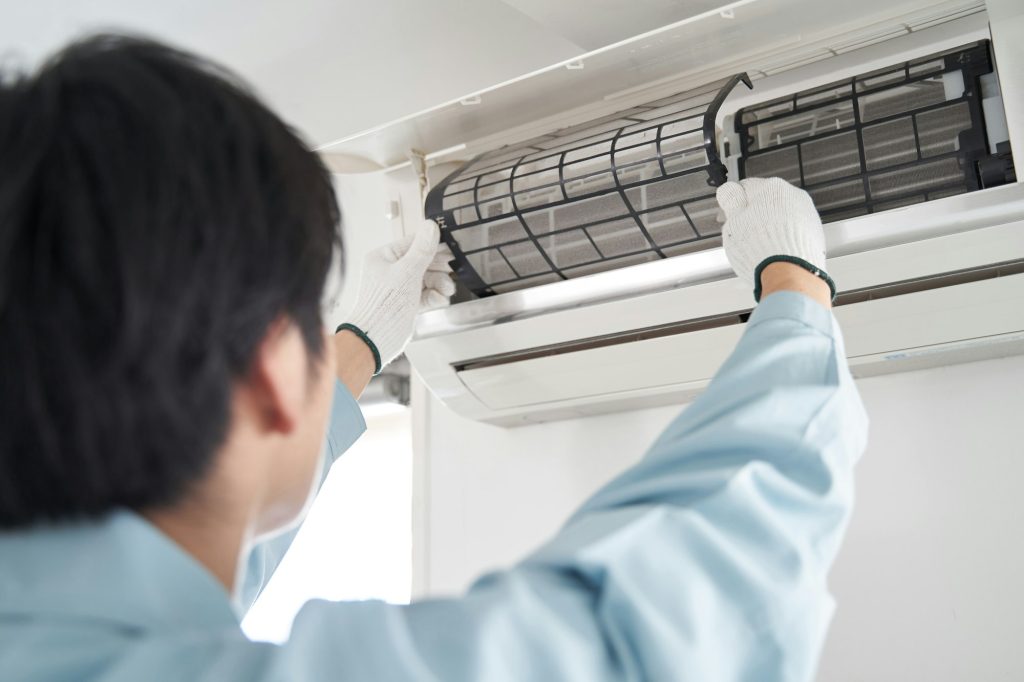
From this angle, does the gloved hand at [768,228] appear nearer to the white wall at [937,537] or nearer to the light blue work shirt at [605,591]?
the light blue work shirt at [605,591]

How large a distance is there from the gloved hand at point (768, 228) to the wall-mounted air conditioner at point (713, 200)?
0.07m

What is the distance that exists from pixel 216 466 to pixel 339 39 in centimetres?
110

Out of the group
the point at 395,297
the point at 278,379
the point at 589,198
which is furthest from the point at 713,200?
the point at 278,379

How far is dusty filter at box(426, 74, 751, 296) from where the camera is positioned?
1075mm

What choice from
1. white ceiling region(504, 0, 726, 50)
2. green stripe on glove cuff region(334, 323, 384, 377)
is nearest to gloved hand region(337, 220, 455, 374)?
green stripe on glove cuff region(334, 323, 384, 377)

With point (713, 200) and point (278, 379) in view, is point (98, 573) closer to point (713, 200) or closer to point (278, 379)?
point (278, 379)

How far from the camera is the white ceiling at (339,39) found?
1.42 m

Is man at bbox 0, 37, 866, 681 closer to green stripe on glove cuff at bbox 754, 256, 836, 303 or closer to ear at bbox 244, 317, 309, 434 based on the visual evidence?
ear at bbox 244, 317, 309, 434

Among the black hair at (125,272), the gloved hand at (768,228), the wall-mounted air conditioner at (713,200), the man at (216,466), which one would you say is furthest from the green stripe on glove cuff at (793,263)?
the black hair at (125,272)

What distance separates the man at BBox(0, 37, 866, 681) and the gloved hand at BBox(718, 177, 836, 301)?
27cm

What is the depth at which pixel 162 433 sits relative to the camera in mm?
520

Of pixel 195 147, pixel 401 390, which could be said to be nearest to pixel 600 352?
pixel 195 147

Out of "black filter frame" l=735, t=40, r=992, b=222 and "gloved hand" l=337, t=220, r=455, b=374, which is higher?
"black filter frame" l=735, t=40, r=992, b=222

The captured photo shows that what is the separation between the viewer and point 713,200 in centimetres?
108
